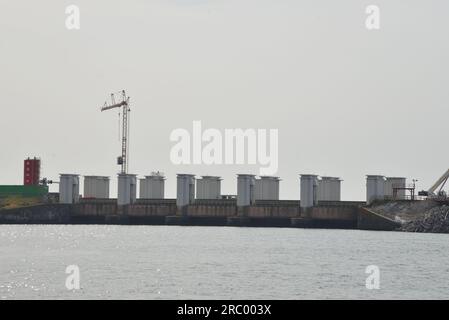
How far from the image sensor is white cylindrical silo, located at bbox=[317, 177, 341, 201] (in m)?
185

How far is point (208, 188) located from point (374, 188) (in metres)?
31.4

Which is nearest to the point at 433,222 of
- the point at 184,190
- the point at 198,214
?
the point at 198,214

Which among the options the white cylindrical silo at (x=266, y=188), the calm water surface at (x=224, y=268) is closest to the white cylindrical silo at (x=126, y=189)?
the white cylindrical silo at (x=266, y=188)

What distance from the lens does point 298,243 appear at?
414ft

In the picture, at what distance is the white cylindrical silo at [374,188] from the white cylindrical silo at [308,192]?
8.71 meters

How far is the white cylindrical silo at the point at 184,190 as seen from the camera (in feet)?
622

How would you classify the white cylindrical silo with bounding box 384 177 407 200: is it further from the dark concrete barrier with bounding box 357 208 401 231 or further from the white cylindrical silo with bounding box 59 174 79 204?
the white cylindrical silo with bounding box 59 174 79 204

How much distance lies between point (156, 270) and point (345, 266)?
14659 mm

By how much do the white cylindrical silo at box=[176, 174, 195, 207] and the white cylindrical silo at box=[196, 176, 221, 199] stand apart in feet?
10.6

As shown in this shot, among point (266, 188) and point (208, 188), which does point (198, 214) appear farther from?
point (266, 188)

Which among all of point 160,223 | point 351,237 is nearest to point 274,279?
point 351,237

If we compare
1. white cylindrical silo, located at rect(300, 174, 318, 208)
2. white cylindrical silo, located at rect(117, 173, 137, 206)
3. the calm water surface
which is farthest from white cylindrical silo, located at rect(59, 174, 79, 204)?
the calm water surface

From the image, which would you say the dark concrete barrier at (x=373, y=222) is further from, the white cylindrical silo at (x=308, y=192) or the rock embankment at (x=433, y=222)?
the white cylindrical silo at (x=308, y=192)
